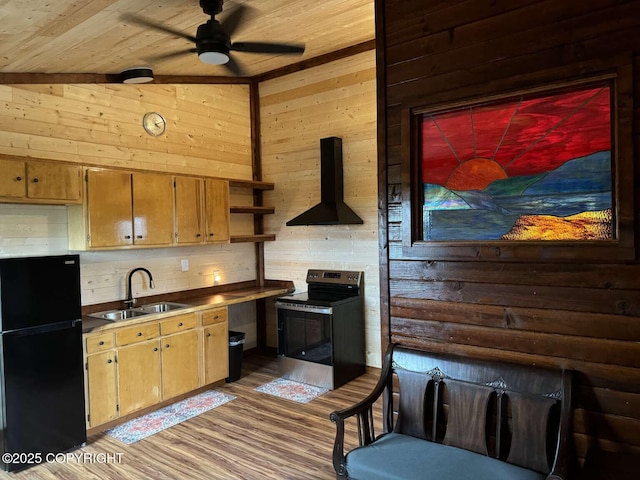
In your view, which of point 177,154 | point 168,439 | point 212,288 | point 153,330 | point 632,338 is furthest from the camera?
point 212,288

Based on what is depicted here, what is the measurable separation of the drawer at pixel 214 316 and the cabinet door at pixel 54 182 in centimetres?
153

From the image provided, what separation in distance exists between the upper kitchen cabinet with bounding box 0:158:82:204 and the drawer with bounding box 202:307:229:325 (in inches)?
59.8

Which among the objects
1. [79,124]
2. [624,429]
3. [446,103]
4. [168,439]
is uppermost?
[79,124]

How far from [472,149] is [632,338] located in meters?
1.12

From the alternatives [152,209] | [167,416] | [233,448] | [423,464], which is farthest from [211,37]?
[167,416]

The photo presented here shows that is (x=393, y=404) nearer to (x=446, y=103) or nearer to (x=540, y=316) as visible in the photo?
(x=540, y=316)

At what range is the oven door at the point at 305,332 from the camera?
4.43 m

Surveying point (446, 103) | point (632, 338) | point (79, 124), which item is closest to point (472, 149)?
point (446, 103)

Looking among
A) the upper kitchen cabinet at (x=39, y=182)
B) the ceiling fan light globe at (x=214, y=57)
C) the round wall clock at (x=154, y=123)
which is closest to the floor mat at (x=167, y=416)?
the upper kitchen cabinet at (x=39, y=182)

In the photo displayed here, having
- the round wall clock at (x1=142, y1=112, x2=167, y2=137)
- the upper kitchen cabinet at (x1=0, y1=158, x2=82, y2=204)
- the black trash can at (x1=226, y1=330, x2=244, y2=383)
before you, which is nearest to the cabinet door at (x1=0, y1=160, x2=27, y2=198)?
the upper kitchen cabinet at (x1=0, y1=158, x2=82, y2=204)

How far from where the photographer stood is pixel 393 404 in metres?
2.58

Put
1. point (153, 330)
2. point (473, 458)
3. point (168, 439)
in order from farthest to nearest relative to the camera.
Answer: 1. point (153, 330)
2. point (168, 439)
3. point (473, 458)

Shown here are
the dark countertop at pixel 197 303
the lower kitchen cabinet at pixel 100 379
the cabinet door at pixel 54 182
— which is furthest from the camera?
the dark countertop at pixel 197 303

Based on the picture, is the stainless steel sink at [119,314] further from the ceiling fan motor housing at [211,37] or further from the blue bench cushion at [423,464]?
the blue bench cushion at [423,464]
